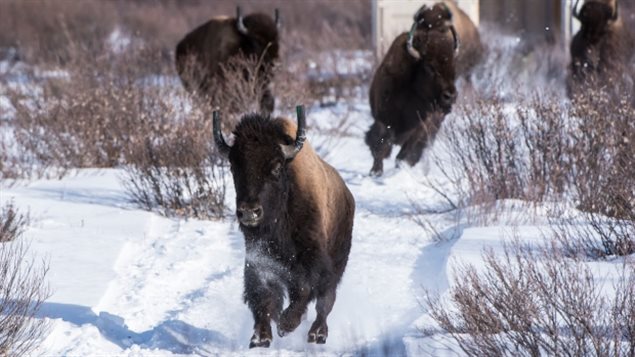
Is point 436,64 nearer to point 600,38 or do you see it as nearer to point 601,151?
point 601,151

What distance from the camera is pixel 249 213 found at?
676cm

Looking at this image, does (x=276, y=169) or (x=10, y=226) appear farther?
(x=10, y=226)

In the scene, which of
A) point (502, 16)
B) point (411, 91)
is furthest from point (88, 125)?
point (502, 16)

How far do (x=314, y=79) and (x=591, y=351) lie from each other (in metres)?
17.5

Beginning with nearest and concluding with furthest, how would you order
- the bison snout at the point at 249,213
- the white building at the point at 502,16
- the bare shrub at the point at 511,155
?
the bison snout at the point at 249,213
the bare shrub at the point at 511,155
the white building at the point at 502,16

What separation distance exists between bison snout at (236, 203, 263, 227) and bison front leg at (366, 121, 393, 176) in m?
7.16

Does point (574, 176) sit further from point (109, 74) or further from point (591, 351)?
point (109, 74)

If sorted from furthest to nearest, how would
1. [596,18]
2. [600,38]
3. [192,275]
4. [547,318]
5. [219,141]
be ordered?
1. [596,18]
2. [600,38]
3. [192,275]
4. [219,141]
5. [547,318]

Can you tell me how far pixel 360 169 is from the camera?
14.7 m

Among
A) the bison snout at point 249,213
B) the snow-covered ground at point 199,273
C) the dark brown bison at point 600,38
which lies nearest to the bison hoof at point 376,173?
the snow-covered ground at point 199,273

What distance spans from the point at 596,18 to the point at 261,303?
1295cm

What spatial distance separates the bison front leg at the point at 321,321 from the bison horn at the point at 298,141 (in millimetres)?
914

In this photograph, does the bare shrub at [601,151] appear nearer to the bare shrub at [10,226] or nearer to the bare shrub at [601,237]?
the bare shrub at [601,237]

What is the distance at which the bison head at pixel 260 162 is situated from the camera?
6.91m
